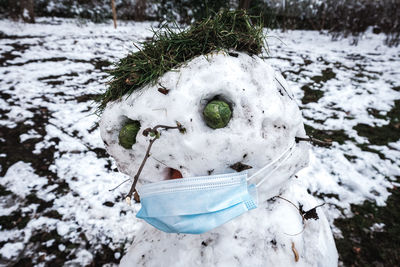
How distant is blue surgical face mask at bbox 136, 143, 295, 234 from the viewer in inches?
37.3

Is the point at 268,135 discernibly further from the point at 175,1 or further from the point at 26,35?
the point at 175,1

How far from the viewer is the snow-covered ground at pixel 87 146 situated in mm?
→ 2049

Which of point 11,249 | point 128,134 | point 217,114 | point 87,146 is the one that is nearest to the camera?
point 217,114

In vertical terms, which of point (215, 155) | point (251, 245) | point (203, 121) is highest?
point (203, 121)

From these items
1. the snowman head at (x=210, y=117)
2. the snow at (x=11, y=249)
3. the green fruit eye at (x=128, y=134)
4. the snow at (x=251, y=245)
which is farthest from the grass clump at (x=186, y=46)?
the snow at (x=11, y=249)

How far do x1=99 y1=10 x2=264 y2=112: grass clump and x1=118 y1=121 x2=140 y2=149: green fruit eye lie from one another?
0.16 meters

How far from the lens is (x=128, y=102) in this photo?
1.01 metres

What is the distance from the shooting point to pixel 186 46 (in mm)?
1043

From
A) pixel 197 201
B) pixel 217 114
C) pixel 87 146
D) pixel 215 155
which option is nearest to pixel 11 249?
pixel 87 146

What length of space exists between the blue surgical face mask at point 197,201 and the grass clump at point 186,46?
467 millimetres

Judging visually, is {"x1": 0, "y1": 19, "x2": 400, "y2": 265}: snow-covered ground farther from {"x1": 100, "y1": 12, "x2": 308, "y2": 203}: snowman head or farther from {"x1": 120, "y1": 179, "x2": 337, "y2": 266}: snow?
{"x1": 120, "y1": 179, "x2": 337, "y2": 266}: snow

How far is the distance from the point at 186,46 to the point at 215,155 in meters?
0.51

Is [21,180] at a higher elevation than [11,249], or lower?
higher

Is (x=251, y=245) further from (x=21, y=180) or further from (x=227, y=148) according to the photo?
(x=21, y=180)
